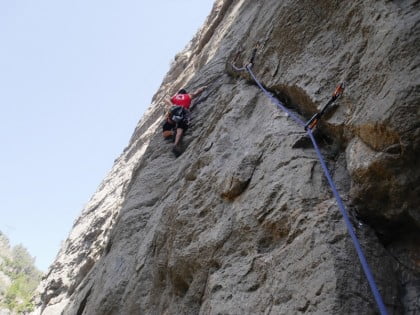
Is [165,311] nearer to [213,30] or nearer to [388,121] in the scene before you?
[388,121]

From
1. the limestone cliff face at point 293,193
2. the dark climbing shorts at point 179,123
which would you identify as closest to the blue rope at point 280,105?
the limestone cliff face at point 293,193

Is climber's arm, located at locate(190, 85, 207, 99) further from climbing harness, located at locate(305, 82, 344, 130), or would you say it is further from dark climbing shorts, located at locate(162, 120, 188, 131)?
climbing harness, located at locate(305, 82, 344, 130)

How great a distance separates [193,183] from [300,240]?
216 centimetres

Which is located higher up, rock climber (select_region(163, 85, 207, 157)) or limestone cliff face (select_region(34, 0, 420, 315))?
rock climber (select_region(163, 85, 207, 157))

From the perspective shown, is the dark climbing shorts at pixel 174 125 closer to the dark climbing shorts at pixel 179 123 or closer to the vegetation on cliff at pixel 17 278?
the dark climbing shorts at pixel 179 123

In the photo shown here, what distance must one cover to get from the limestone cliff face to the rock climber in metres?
0.53

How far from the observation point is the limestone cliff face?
9.00 ft

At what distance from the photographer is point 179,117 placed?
7160mm

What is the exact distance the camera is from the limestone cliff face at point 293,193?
274cm

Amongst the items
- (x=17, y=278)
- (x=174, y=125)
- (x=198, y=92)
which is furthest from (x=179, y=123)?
(x=17, y=278)

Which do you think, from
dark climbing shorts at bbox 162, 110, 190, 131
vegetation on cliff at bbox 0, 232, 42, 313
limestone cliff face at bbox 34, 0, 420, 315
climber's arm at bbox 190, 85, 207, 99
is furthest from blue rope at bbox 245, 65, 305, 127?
vegetation on cliff at bbox 0, 232, 42, 313

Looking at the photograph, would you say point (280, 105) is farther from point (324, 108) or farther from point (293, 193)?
point (293, 193)

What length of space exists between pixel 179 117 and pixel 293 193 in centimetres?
405

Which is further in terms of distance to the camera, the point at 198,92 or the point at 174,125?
the point at 198,92
